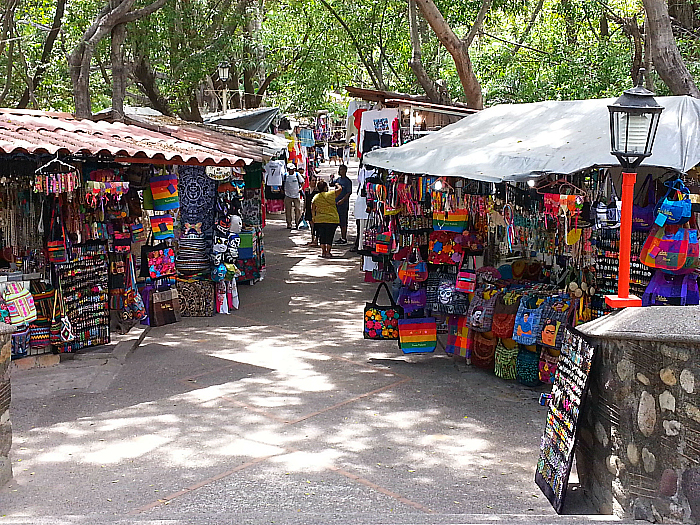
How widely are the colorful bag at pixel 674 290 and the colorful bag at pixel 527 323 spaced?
1.20 metres

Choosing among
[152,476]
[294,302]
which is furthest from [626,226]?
[294,302]

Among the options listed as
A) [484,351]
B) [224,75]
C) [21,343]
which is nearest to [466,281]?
[484,351]

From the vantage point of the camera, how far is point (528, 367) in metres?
8.21

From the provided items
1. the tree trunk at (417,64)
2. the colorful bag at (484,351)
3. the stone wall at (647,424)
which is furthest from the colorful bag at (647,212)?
the tree trunk at (417,64)

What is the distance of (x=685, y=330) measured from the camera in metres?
4.14

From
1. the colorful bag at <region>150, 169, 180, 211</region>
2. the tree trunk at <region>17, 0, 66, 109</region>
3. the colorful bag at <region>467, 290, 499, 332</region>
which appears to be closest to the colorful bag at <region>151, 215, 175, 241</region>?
the colorful bag at <region>150, 169, 180, 211</region>

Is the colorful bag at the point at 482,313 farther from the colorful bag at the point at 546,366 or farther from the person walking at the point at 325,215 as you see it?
the person walking at the point at 325,215

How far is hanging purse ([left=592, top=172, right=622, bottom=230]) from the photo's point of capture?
694cm

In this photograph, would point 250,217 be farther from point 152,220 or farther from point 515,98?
point 515,98

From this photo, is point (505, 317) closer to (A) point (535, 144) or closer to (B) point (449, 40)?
(A) point (535, 144)

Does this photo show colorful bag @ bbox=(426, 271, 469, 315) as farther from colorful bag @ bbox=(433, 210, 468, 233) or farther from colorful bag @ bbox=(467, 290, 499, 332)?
colorful bag @ bbox=(433, 210, 468, 233)

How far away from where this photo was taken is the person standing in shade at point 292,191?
21.3 meters

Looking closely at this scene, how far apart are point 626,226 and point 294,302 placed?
7.95 meters

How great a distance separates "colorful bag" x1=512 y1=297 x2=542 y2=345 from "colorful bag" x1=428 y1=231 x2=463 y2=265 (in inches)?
47.1
